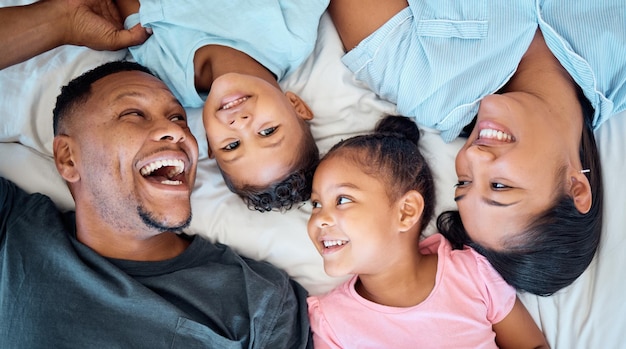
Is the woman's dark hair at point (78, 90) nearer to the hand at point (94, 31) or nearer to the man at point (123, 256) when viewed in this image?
the man at point (123, 256)

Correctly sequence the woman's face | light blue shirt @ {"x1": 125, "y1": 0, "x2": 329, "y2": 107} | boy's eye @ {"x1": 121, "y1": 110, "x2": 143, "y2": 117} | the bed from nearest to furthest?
the woman's face → boy's eye @ {"x1": 121, "y1": 110, "x2": 143, "y2": 117} → the bed → light blue shirt @ {"x1": 125, "y1": 0, "x2": 329, "y2": 107}

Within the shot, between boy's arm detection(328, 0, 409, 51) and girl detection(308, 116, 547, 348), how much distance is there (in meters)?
0.40

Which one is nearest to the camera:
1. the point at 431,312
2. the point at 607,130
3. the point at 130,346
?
the point at 130,346

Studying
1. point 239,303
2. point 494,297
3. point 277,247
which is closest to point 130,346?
point 239,303

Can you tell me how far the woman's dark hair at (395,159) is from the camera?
1.82 metres

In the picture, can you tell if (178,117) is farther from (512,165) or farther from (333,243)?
(512,165)

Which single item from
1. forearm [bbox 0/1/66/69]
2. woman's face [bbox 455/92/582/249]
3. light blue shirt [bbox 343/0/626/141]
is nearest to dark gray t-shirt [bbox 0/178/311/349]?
forearm [bbox 0/1/66/69]

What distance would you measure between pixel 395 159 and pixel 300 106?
0.40 m

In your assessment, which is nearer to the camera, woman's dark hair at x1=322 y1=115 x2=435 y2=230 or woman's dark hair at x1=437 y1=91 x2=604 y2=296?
woman's dark hair at x1=437 y1=91 x2=604 y2=296

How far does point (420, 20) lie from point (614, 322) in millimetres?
1152

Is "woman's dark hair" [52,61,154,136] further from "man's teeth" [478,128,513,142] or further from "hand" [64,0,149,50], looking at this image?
"man's teeth" [478,128,513,142]

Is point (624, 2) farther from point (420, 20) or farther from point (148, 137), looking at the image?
point (148, 137)

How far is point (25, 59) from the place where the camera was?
194 cm

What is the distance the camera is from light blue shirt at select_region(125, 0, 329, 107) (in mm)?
1997
